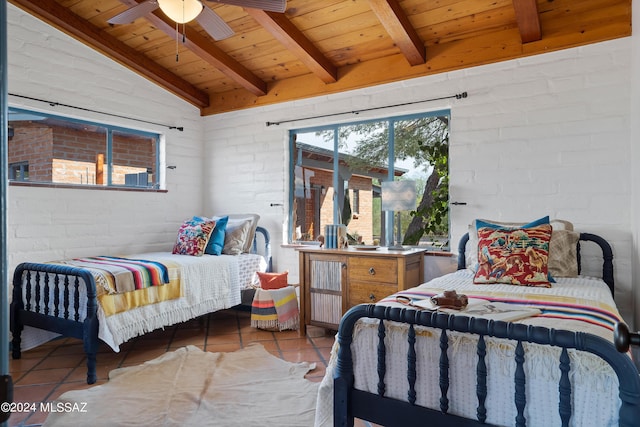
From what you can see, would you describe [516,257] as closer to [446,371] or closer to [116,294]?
[446,371]

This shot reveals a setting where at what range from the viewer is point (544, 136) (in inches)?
120

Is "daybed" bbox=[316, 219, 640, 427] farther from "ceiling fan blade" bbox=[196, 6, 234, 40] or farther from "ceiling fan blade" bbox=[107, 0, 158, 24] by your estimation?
"ceiling fan blade" bbox=[107, 0, 158, 24]

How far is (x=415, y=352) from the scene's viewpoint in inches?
59.7

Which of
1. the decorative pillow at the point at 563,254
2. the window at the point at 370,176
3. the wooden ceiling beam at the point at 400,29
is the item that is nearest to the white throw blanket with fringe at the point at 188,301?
the window at the point at 370,176

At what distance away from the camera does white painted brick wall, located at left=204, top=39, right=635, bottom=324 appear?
2.82 meters

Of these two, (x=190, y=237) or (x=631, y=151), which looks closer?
(x=631, y=151)

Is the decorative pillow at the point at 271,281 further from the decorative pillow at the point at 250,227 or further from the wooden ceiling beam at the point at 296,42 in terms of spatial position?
the wooden ceiling beam at the point at 296,42

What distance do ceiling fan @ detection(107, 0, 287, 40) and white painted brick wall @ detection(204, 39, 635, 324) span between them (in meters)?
1.66

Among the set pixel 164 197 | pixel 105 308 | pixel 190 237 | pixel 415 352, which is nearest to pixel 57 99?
pixel 164 197

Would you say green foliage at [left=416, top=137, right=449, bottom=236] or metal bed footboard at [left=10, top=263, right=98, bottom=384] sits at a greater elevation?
green foliage at [left=416, top=137, right=449, bottom=236]

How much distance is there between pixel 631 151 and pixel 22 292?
14.7ft

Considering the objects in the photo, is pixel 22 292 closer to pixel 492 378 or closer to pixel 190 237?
pixel 190 237

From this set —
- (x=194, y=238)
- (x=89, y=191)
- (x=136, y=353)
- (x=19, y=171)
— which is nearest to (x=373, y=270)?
(x=194, y=238)

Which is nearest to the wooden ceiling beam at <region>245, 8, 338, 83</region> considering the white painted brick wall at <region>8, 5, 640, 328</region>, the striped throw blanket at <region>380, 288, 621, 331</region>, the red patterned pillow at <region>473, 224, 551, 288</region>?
the white painted brick wall at <region>8, 5, 640, 328</region>
